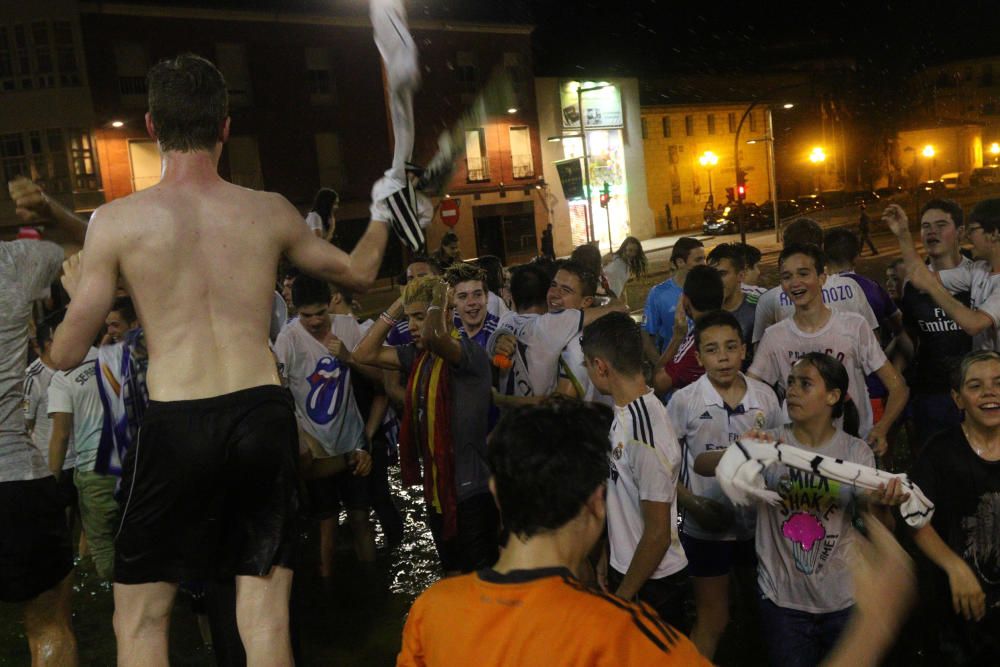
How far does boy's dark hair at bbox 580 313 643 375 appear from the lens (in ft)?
12.6

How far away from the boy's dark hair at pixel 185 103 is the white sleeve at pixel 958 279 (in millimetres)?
4945

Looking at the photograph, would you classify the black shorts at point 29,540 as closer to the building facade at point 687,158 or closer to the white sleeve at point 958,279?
the white sleeve at point 958,279

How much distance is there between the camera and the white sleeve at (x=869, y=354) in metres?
5.17

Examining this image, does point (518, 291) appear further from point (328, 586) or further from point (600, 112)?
point (600, 112)

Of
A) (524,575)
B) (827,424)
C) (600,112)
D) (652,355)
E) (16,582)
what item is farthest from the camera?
(600,112)

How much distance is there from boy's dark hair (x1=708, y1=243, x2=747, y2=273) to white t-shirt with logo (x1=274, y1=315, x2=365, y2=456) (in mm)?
2868

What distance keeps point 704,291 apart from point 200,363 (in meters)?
3.77

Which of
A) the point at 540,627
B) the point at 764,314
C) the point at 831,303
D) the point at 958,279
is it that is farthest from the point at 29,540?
the point at 958,279

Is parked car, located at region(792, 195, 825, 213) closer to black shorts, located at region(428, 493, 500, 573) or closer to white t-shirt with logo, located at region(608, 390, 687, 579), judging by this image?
black shorts, located at region(428, 493, 500, 573)

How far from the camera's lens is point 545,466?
2051 mm

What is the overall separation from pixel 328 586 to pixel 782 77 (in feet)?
233

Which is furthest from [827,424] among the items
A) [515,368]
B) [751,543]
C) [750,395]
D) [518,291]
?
[518,291]

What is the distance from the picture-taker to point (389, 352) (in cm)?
558

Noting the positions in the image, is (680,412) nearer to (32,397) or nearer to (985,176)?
(32,397)
